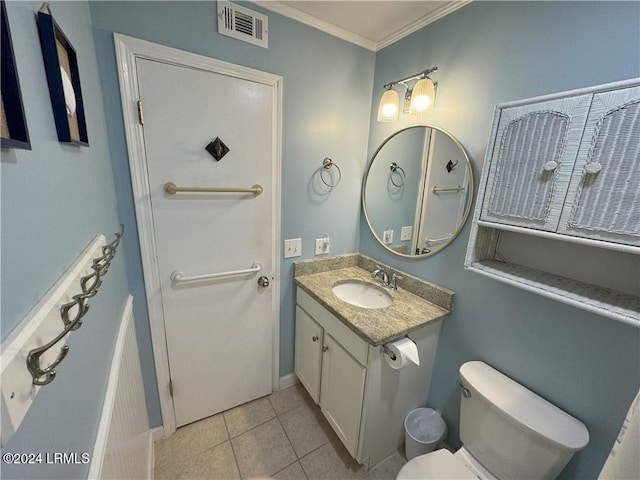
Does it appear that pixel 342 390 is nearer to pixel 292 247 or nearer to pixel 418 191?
pixel 292 247

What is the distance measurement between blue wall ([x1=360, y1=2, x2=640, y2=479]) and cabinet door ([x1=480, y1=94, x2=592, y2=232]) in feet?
0.76

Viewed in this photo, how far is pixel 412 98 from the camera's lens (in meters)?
1.32

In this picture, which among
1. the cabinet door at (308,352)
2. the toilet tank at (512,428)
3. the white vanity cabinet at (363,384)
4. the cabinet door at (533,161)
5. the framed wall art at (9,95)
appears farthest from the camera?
the cabinet door at (308,352)

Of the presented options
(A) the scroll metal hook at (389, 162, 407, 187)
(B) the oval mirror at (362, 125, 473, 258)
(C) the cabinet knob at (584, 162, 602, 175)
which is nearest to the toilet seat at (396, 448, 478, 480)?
(B) the oval mirror at (362, 125, 473, 258)

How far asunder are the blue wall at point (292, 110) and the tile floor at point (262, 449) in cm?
26

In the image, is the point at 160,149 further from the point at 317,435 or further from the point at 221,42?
the point at 317,435

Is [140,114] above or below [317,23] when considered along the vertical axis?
below

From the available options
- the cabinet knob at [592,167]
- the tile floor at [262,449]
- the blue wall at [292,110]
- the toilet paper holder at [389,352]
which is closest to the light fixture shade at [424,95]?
the blue wall at [292,110]

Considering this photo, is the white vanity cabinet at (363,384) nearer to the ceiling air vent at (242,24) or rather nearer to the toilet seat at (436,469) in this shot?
the toilet seat at (436,469)

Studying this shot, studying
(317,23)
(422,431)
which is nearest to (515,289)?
(422,431)

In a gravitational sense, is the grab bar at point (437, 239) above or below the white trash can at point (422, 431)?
above

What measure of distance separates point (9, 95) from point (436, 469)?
163 centimetres

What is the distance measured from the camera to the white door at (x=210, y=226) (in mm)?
1215

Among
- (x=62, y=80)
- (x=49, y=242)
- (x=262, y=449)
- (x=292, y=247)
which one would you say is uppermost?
(x=62, y=80)
